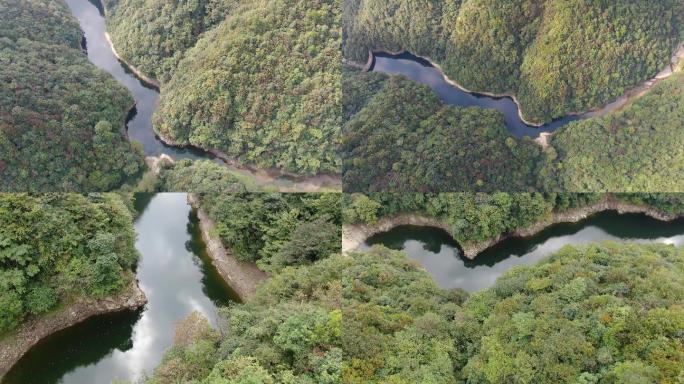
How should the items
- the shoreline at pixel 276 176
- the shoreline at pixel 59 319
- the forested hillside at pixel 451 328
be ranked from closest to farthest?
the forested hillside at pixel 451 328, the shoreline at pixel 276 176, the shoreline at pixel 59 319

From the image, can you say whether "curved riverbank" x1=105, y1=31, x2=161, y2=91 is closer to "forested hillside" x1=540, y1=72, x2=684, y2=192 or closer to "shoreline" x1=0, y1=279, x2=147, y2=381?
"shoreline" x1=0, y1=279, x2=147, y2=381

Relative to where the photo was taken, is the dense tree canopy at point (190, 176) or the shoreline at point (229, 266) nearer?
the dense tree canopy at point (190, 176)

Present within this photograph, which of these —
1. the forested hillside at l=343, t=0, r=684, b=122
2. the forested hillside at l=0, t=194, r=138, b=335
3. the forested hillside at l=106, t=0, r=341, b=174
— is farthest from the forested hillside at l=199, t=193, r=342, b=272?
the forested hillside at l=343, t=0, r=684, b=122

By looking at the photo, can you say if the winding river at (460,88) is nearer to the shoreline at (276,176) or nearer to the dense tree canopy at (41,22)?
the shoreline at (276,176)

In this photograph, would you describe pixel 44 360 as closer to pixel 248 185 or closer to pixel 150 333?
pixel 150 333

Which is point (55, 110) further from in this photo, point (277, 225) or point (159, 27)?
point (277, 225)

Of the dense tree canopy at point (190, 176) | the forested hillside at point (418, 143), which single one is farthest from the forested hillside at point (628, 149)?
the dense tree canopy at point (190, 176)
